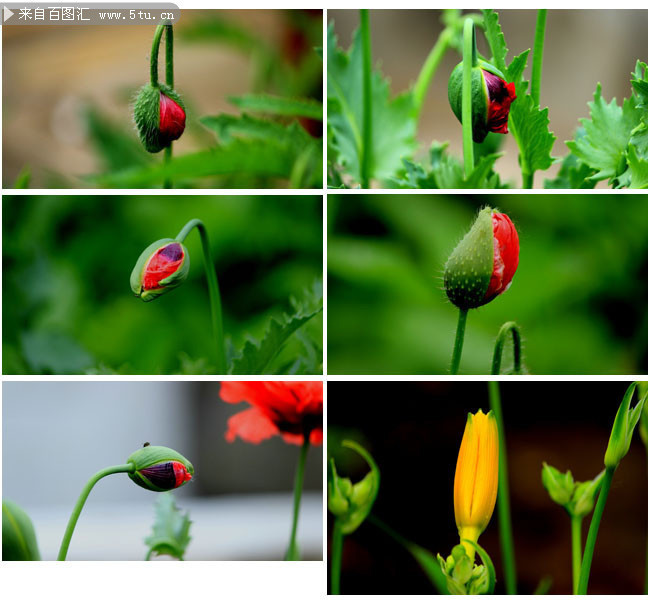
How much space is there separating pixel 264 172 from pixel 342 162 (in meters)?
0.06

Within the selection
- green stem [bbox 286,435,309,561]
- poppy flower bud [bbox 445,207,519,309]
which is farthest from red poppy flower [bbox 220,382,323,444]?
poppy flower bud [bbox 445,207,519,309]

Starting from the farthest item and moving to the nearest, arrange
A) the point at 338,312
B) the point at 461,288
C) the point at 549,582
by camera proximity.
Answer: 1. the point at 338,312
2. the point at 549,582
3. the point at 461,288

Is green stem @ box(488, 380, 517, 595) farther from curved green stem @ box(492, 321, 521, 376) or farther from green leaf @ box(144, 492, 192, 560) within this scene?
green leaf @ box(144, 492, 192, 560)

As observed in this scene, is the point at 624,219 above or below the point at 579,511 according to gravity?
above

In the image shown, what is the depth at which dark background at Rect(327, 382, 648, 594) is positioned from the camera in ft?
1.34

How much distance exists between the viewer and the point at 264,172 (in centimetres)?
40

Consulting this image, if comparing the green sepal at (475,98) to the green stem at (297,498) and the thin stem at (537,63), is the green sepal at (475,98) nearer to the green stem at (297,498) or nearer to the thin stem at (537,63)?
the thin stem at (537,63)

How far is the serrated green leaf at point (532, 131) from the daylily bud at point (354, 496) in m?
0.18

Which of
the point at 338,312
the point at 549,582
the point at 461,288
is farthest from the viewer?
the point at 338,312

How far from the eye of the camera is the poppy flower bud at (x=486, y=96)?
0.30m

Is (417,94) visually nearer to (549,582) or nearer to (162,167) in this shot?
(162,167)

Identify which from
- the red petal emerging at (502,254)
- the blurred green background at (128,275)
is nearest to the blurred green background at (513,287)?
the blurred green background at (128,275)

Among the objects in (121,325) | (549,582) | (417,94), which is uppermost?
(417,94)

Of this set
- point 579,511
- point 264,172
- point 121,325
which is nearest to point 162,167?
point 264,172
